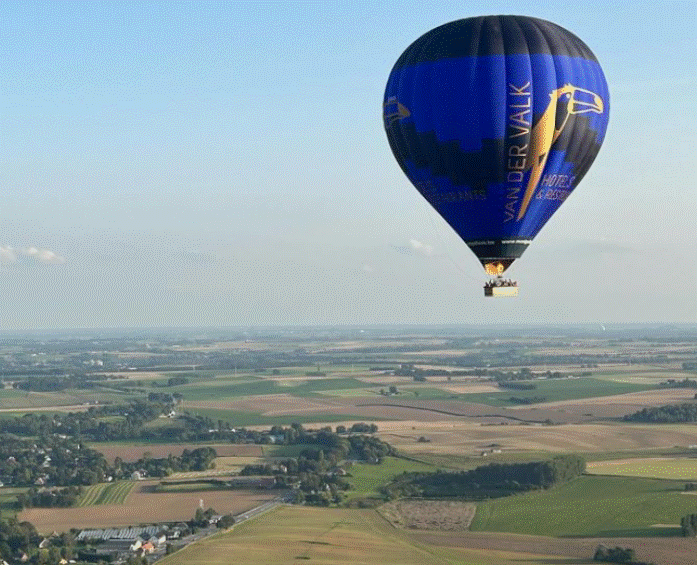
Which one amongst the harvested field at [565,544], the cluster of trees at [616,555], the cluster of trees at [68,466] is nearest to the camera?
the cluster of trees at [616,555]

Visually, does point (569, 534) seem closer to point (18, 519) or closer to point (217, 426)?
point (18, 519)

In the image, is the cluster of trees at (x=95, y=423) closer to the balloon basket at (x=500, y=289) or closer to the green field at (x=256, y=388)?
the green field at (x=256, y=388)

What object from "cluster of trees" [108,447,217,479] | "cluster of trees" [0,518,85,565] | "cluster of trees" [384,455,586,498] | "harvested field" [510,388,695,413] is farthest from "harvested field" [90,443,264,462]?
"harvested field" [510,388,695,413]

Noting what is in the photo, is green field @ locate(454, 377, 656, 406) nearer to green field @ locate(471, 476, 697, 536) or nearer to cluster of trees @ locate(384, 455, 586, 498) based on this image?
Result: cluster of trees @ locate(384, 455, 586, 498)

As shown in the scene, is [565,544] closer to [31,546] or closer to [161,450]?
[31,546]

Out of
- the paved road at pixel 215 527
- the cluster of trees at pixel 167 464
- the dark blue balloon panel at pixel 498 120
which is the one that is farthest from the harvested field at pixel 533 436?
the dark blue balloon panel at pixel 498 120

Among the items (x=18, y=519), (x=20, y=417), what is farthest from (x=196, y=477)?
(x=20, y=417)
